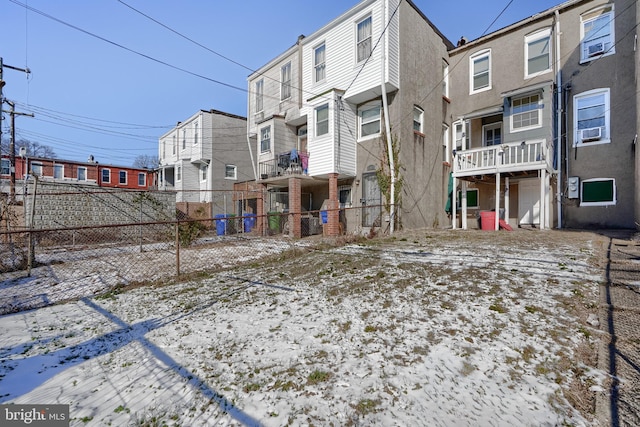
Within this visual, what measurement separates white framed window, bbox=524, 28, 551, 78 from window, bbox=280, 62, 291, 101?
11228mm

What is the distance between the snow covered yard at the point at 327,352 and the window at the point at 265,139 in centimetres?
1186

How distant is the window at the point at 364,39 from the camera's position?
11.7m

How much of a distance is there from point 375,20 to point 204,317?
12.4 metres

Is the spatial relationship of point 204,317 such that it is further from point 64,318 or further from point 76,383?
point 64,318

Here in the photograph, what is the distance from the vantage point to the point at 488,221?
37.4 ft

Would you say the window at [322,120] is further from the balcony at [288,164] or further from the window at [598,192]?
the window at [598,192]

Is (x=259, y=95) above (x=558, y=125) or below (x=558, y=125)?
above

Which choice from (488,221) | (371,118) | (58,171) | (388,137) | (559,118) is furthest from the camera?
(58,171)

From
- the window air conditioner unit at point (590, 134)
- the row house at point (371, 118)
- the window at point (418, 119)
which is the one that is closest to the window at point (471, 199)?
the row house at point (371, 118)

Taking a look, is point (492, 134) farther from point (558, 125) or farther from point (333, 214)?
point (333, 214)

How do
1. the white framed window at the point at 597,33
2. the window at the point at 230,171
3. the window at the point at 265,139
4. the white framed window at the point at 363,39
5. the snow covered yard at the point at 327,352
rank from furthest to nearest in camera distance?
the window at the point at 230,171 < the window at the point at 265,139 < the white framed window at the point at 363,39 < the white framed window at the point at 597,33 < the snow covered yard at the point at 327,352

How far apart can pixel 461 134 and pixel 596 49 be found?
5.38 metres

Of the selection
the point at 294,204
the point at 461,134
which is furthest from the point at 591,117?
the point at 294,204

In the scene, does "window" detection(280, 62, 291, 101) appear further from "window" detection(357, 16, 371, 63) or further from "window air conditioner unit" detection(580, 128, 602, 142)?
"window air conditioner unit" detection(580, 128, 602, 142)
